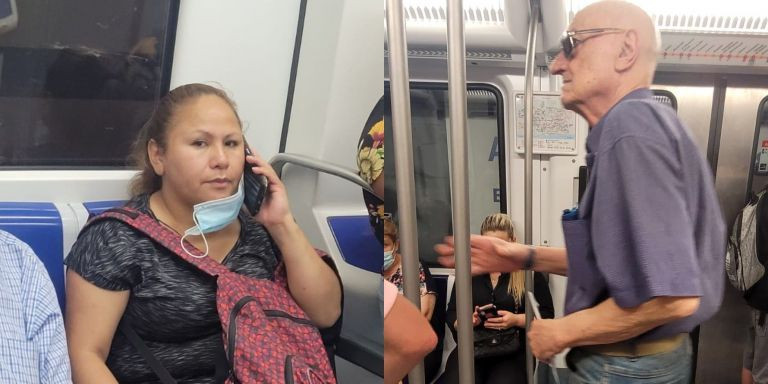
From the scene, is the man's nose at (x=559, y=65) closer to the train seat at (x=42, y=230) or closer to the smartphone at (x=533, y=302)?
the smartphone at (x=533, y=302)

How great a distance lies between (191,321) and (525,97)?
1.11 meters

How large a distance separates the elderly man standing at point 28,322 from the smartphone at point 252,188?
1.06 feet

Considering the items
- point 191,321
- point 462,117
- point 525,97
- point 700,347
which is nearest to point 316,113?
point 462,117

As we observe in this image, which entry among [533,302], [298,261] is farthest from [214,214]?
[533,302]

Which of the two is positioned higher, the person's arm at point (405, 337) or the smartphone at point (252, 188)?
the smartphone at point (252, 188)

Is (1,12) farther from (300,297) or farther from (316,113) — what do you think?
A: (300,297)

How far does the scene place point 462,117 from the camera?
0.91m

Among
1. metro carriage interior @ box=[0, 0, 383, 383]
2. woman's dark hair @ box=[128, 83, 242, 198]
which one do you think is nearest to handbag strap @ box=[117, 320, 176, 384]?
metro carriage interior @ box=[0, 0, 383, 383]

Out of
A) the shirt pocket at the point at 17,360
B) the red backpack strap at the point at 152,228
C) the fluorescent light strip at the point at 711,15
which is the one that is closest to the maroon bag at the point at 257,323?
the red backpack strap at the point at 152,228

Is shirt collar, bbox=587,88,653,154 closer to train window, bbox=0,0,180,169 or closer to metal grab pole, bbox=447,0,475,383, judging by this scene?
metal grab pole, bbox=447,0,475,383

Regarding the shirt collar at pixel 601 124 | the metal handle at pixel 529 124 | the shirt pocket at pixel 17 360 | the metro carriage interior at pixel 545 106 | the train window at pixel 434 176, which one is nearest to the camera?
the shirt pocket at pixel 17 360

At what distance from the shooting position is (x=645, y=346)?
1144mm

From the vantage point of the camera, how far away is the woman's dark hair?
884 millimetres

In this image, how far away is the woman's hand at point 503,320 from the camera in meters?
1.59
